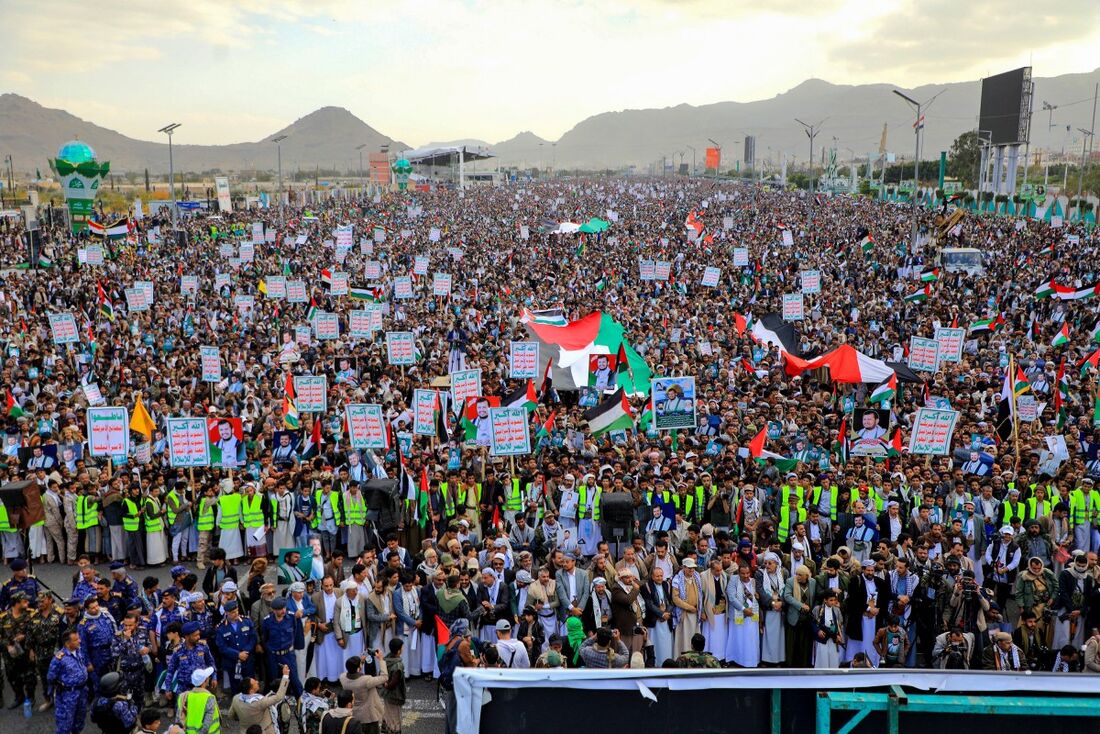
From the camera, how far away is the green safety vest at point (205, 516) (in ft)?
36.8

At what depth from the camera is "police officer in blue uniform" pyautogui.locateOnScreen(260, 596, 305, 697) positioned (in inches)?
319

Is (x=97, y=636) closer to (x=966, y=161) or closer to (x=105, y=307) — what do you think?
(x=105, y=307)

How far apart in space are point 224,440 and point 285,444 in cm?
90

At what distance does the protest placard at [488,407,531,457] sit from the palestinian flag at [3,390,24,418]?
8.52 m

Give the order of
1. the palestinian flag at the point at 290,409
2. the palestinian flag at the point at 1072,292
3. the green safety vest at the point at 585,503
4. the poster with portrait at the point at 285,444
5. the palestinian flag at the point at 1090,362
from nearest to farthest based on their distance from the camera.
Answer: the green safety vest at the point at 585,503
the poster with portrait at the point at 285,444
the palestinian flag at the point at 290,409
the palestinian flag at the point at 1090,362
the palestinian flag at the point at 1072,292

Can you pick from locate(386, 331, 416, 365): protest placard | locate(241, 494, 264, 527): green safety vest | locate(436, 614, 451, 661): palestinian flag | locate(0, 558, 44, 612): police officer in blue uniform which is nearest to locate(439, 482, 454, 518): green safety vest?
locate(241, 494, 264, 527): green safety vest

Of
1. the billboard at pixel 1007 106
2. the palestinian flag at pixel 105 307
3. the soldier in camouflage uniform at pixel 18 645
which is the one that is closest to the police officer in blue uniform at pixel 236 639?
the soldier in camouflage uniform at pixel 18 645

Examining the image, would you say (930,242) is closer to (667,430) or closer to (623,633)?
(667,430)

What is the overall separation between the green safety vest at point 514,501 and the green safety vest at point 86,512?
193 inches

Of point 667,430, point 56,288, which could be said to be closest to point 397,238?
point 56,288

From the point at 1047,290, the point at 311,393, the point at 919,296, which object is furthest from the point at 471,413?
the point at 919,296

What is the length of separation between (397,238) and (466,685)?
46769mm

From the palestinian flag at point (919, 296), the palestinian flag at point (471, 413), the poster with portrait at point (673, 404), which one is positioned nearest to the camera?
the poster with portrait at point (673, 404)

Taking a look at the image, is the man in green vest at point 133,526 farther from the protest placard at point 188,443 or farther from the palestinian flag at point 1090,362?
the palestinian flag at point 1090,362
